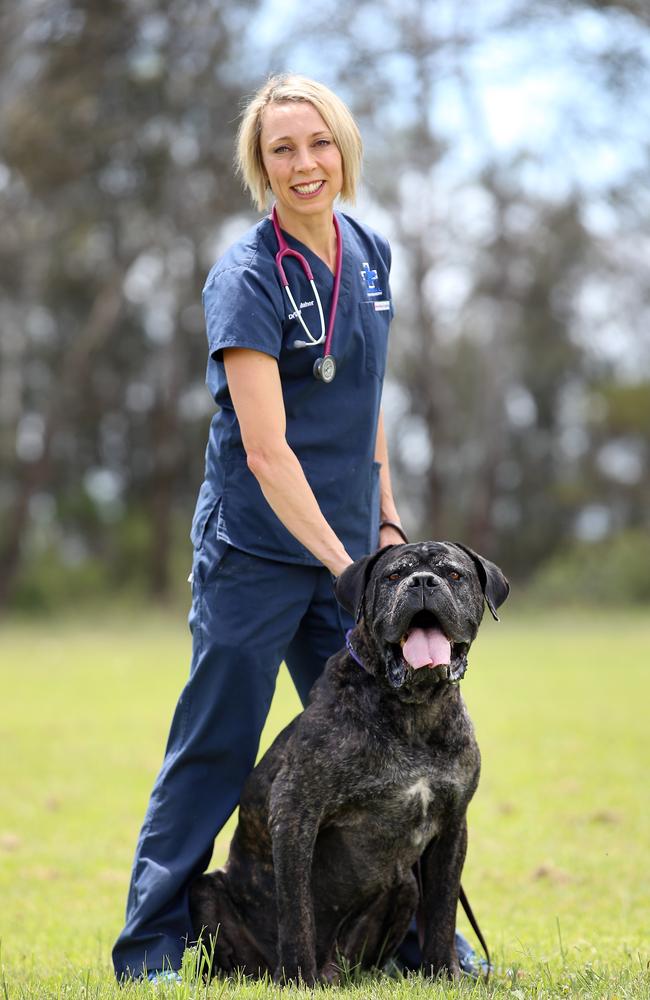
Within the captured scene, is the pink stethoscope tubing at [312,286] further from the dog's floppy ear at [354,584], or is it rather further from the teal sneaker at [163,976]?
the teal sneaker at [163,976]

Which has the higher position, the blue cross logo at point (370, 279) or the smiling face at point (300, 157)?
the smiling face at point (300, 157)

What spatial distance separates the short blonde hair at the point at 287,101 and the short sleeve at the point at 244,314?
0.45 metres

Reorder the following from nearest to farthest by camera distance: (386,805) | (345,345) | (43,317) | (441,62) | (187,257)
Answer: (386,805) → (345,345) → (441,62) → (187,257) → (43,317)

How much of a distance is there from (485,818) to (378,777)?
4.27 metres

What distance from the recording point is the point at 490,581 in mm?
4445

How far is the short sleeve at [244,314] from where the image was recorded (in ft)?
14.5

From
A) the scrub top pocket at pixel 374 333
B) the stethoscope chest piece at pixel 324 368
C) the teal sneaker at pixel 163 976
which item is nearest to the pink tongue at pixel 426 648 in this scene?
the stethoscope chest piece at pixel 324 368

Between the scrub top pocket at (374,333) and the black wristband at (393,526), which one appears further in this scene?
the black wristband at (393,526)

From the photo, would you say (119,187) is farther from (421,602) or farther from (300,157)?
(421,602)

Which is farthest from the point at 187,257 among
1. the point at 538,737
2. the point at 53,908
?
the point at 53,908

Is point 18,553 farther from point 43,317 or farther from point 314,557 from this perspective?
point 314,557

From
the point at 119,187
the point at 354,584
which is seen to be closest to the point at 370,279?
the point at 354,584

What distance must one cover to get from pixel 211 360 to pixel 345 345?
461mm

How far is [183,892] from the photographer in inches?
185
